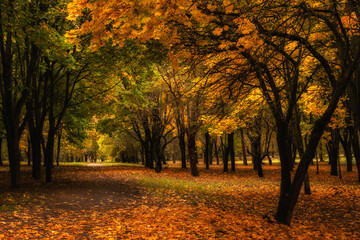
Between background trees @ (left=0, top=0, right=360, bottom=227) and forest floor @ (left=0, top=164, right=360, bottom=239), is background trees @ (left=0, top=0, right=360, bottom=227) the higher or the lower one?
the higher one

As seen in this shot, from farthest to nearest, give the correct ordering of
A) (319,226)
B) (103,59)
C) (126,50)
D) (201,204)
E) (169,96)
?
(169,96) < (103,59) < (126,50) < (201,204) < (319,226)

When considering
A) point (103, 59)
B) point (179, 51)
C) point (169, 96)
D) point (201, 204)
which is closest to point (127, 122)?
point (169, 96)

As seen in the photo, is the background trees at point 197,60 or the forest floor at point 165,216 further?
the forest floor at point 165,216

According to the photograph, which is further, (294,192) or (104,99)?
(104,99)

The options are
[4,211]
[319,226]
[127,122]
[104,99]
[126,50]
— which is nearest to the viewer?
[4,211]

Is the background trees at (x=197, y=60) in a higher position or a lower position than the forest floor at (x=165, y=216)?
higher

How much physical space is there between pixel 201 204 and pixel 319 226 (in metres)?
3.87

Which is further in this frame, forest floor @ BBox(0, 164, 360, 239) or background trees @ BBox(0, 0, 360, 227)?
forest floor @ BBox(0, 164, 360, 239)

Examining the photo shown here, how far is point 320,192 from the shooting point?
40.8 feet

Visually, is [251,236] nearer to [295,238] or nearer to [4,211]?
[295,238]

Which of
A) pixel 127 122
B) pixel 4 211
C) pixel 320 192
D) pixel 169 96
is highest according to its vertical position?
pixel 169 96

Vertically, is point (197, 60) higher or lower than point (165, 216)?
higher

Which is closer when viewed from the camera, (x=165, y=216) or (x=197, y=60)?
(x=197, y=60)

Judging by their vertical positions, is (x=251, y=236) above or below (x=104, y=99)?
below
